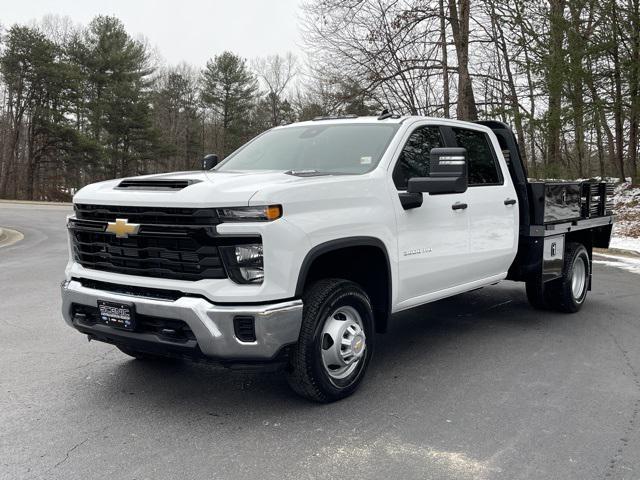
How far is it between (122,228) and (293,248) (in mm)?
1131

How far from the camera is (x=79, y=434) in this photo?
3648 millimetres

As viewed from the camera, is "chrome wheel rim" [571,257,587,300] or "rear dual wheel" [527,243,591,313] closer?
"rear dual wheel" [527,243,591,313]

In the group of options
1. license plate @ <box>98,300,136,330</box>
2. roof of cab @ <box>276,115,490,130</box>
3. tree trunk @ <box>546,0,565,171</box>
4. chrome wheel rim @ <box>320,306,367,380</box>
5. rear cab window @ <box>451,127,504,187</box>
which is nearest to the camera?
license plate @ <box>98,300,136,330</box>

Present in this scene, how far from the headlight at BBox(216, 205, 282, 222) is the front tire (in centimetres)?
67

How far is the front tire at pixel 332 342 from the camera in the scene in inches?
153

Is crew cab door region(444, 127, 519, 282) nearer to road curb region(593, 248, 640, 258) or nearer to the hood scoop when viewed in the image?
the hood scoop

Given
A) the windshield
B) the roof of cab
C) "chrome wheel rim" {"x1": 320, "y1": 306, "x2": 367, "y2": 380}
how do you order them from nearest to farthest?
"chrome wheel rim" {"x1": 320, "y1": 306, "x2": 367, "y2": 380}
the windshield
the roof of cab

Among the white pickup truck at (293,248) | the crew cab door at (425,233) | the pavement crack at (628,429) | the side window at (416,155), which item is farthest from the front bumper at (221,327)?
the pavement crack at (628,429)

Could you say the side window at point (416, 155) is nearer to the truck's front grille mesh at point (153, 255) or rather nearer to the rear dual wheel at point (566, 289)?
the truck's front grille mesh at point (153, 255)

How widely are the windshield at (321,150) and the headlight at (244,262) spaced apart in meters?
1.29

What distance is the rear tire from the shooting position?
684 cm

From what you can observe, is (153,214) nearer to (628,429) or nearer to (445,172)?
(445,172)

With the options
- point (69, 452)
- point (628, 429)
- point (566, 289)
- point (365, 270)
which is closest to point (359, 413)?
point (365, 270)

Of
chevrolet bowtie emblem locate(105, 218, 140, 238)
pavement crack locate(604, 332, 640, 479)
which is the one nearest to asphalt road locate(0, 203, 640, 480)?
pavement crack locate(604, 332, 640, 479)
